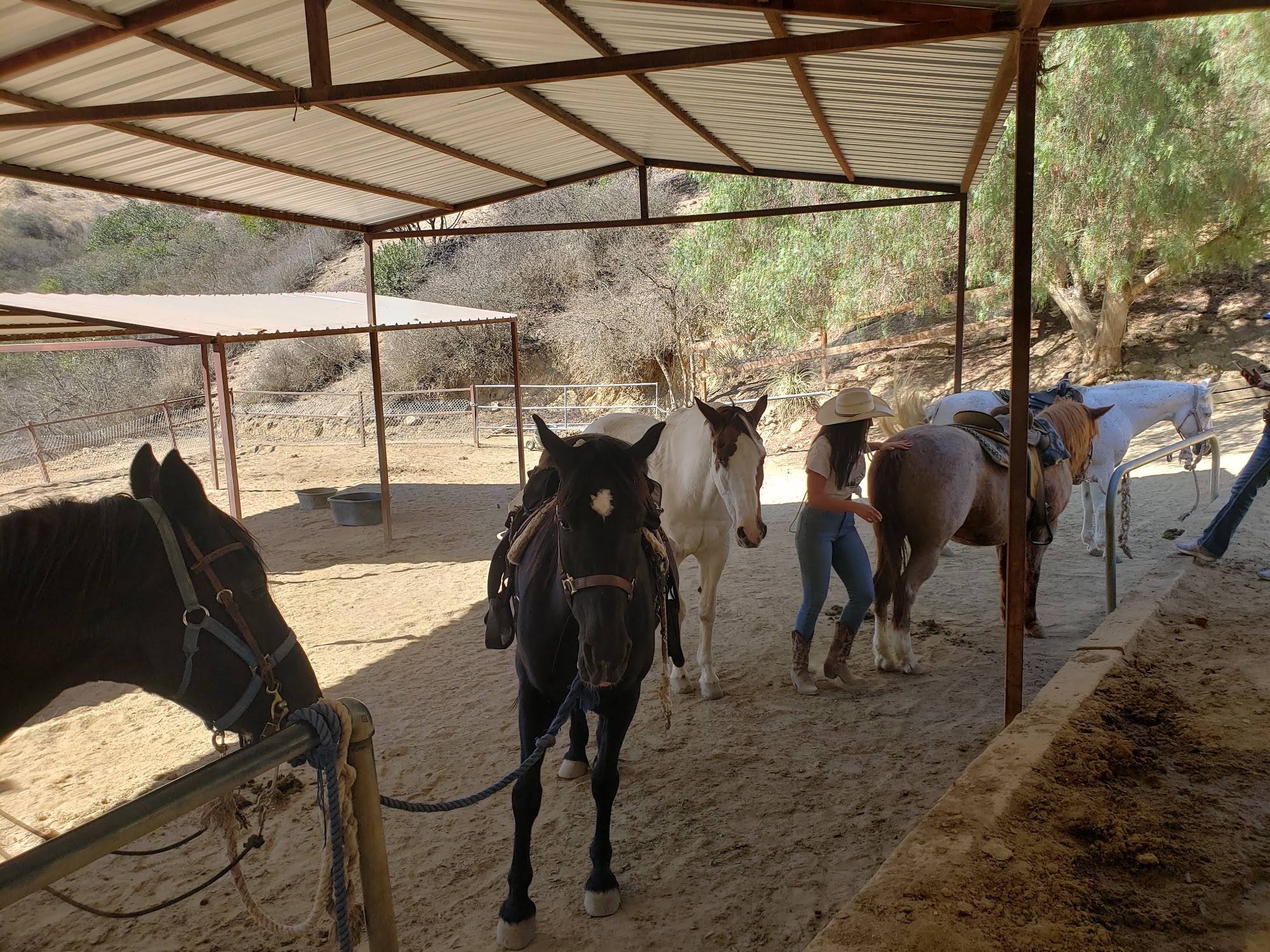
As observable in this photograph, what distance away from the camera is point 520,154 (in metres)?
7.66

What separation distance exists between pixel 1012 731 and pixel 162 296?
13.2 metres

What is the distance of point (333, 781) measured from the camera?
157 centimetres

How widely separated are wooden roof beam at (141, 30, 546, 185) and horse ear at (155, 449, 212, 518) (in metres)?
2.62

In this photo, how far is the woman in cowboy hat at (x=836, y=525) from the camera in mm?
4508

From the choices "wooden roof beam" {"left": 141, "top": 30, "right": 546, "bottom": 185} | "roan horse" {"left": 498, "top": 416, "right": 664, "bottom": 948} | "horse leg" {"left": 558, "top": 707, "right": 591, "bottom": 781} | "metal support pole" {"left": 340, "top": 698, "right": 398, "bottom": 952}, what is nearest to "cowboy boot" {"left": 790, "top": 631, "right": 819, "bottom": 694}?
"horse leg" {"left": 558, "top": 707, "right": 591, "bottom": 781}

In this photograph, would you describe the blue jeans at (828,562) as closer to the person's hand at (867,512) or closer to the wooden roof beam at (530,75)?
the person's hand at (867,512)

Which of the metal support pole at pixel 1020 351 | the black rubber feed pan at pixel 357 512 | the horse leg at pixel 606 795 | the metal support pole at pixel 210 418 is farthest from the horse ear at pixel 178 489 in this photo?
the metal support pole at pixel 210 418

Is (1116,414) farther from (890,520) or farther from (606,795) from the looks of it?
(606,795)

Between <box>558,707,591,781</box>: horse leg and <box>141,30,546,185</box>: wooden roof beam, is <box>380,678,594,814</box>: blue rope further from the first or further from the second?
<box>141,30,546,185</box>: wooden roof beam

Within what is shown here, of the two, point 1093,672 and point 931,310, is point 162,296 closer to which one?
point 1093,672

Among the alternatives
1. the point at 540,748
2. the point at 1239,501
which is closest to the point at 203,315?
the point at 540,748

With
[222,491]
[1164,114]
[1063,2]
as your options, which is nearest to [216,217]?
[222,491]

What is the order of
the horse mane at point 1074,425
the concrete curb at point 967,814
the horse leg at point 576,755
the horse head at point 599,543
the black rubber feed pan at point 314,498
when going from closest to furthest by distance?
the concrete curb at point 967,814 → the horse head at point 599,543 → the horse leg at point 576,755 → the horse mane at point 1074,425 → the black rubber feed pan at point 314,498

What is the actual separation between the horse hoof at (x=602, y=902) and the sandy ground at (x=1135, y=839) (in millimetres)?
1417
